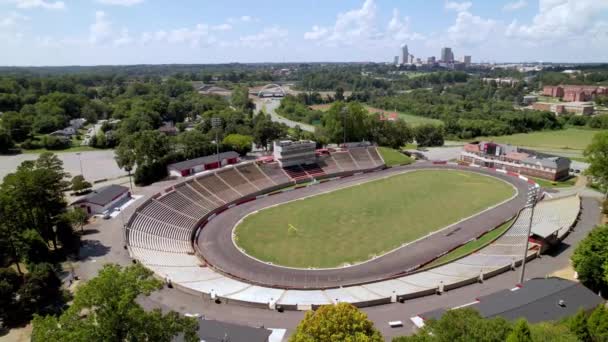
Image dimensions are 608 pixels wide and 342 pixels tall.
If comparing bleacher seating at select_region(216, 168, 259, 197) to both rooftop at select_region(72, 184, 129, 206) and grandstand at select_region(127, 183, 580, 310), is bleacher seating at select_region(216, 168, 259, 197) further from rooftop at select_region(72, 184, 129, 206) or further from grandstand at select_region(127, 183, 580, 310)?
grandstand at select_region(127, 183, 580, 310)

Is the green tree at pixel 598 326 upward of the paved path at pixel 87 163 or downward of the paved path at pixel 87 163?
upward

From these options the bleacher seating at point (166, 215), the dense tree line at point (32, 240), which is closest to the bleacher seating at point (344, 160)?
the bleacher seating at point (166, 215)

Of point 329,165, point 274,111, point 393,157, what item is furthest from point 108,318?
point 274,111

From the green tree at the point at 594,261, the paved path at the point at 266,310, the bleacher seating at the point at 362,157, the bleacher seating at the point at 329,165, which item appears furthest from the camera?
the bleacher seating at the point at 362,157

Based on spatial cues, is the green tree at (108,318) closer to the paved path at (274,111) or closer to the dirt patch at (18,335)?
the dirt patch at (18,335)

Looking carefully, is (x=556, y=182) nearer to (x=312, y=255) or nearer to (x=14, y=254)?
(x=312, y=255)

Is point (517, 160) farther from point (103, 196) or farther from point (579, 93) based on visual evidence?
point (579, 93)
